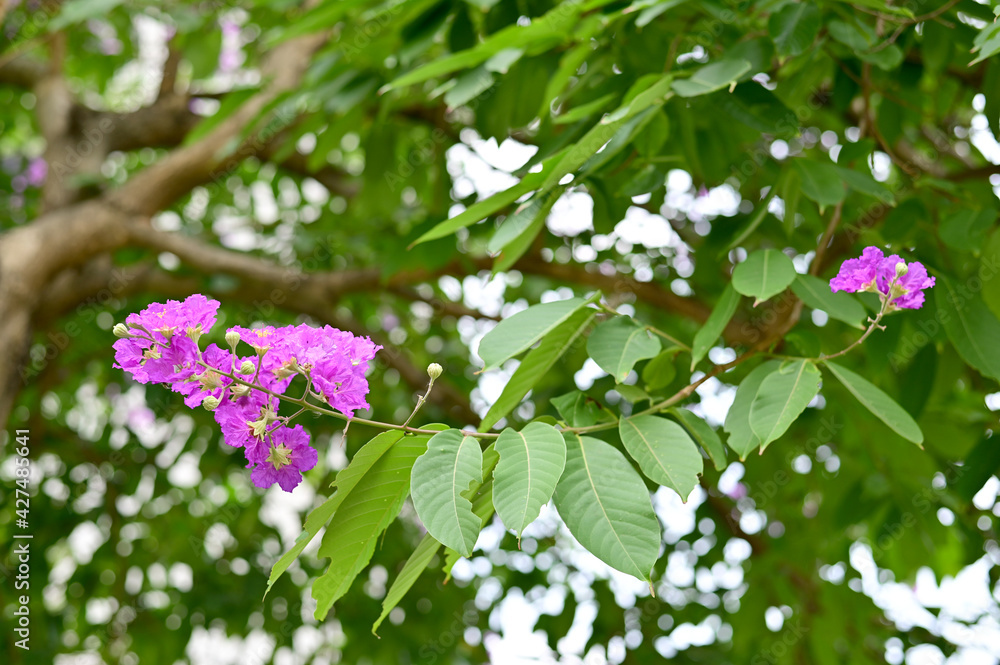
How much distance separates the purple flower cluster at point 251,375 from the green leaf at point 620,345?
297 mm

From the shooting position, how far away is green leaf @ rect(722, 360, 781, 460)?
3.06 ft

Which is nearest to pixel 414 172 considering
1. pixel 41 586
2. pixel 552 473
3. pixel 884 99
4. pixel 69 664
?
pixel 884 99

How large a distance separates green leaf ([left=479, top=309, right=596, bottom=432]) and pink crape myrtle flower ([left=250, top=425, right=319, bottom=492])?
0.72 ft

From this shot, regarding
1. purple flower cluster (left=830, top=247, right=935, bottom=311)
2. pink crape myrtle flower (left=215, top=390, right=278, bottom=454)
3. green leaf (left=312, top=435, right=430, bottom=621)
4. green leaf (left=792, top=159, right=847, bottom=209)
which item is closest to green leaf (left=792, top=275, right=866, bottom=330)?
purple flower cluster (left=830, top=247, right=935, bottom=311)

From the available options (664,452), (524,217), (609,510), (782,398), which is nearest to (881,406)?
(782,398)

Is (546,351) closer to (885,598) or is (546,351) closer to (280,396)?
(280,396)

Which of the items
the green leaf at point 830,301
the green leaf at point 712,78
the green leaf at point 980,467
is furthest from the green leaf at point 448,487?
the green leaf at point 980,467

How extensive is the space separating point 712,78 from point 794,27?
18cm

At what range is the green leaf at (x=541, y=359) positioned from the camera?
0.99 meters

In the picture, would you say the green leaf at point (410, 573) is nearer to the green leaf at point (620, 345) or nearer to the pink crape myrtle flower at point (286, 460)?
the pink crape myrtle flower at point (286, 460)

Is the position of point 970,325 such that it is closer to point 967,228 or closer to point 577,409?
point 967,228

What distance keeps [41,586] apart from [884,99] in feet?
10.0

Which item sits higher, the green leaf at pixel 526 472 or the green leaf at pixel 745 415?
the green leaf at pixel 526 472

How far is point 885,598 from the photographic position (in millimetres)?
3047
